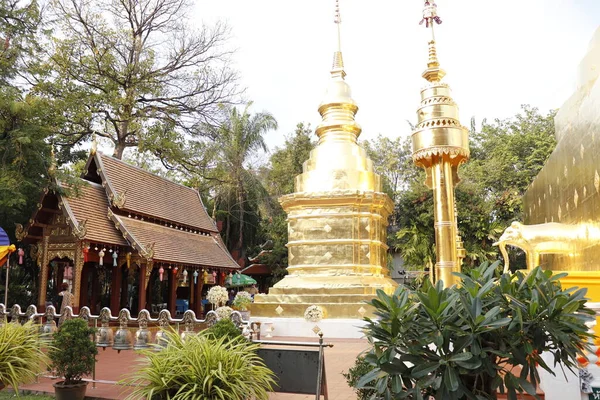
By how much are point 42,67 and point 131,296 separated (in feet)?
31.3

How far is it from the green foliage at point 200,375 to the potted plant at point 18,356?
2287 millimetres

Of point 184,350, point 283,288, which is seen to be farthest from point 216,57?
point 184,350

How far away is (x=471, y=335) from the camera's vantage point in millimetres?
3123

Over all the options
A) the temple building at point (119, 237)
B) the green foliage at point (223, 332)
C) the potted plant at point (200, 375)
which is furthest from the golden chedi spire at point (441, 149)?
the temple building at point (119, 237)

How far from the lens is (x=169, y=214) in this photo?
1884 cm

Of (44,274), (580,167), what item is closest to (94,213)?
(44,274)

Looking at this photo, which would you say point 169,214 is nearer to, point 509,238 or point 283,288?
point 283,288

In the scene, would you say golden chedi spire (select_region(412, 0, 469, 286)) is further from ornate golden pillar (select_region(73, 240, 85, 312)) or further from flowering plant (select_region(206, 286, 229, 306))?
flowering plant (select_region(206, 286, 229, 306))

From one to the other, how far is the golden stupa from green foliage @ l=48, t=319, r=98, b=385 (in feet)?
25.9

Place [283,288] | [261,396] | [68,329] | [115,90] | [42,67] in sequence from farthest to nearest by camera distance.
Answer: [115,90]
[42,67]
[283,288]
[68,329]
[261,396]

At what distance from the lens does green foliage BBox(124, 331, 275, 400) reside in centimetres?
430

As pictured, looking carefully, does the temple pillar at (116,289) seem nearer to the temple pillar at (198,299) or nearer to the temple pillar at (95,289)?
the temple pillar at (95,289)

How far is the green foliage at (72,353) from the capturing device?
21.6ft

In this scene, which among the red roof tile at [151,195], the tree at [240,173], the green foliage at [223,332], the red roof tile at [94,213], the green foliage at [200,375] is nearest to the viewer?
the green foliage at [200,375]
